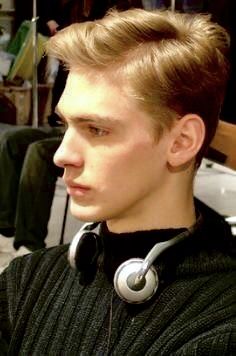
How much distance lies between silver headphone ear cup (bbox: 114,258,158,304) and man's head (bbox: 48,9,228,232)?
7 centimetres

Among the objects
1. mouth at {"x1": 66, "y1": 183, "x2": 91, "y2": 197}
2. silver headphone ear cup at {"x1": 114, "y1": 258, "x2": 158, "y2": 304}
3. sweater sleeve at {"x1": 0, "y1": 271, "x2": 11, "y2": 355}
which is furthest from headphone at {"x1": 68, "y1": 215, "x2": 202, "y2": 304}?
sweater sleeve at {"x1": 0, "y1": 271, "x2": 11, "y2": 355}

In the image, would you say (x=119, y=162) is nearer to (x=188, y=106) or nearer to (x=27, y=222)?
(x=188, y=106)

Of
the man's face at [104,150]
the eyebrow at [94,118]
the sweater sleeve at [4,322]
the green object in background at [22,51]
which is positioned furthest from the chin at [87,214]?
the green object in background at [22,51]

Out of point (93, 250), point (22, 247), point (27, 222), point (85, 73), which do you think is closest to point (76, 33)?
point (85, 73)

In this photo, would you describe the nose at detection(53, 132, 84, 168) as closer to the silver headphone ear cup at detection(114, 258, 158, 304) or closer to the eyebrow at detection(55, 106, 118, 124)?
the eyebrow at detection(55, 106, 118, 124)

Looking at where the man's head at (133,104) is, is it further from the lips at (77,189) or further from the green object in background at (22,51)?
the green object in background at (22,51)

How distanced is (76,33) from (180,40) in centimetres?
14

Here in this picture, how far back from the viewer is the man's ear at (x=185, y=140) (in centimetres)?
80

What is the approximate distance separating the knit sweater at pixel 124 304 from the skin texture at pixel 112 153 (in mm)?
59

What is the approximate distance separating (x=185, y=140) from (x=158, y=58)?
0.37 ft

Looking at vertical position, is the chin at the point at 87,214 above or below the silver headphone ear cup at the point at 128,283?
above

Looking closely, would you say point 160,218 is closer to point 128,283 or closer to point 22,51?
point 128,283

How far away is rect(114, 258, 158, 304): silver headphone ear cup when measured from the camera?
0.77m

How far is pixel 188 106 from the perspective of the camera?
0.79 m
